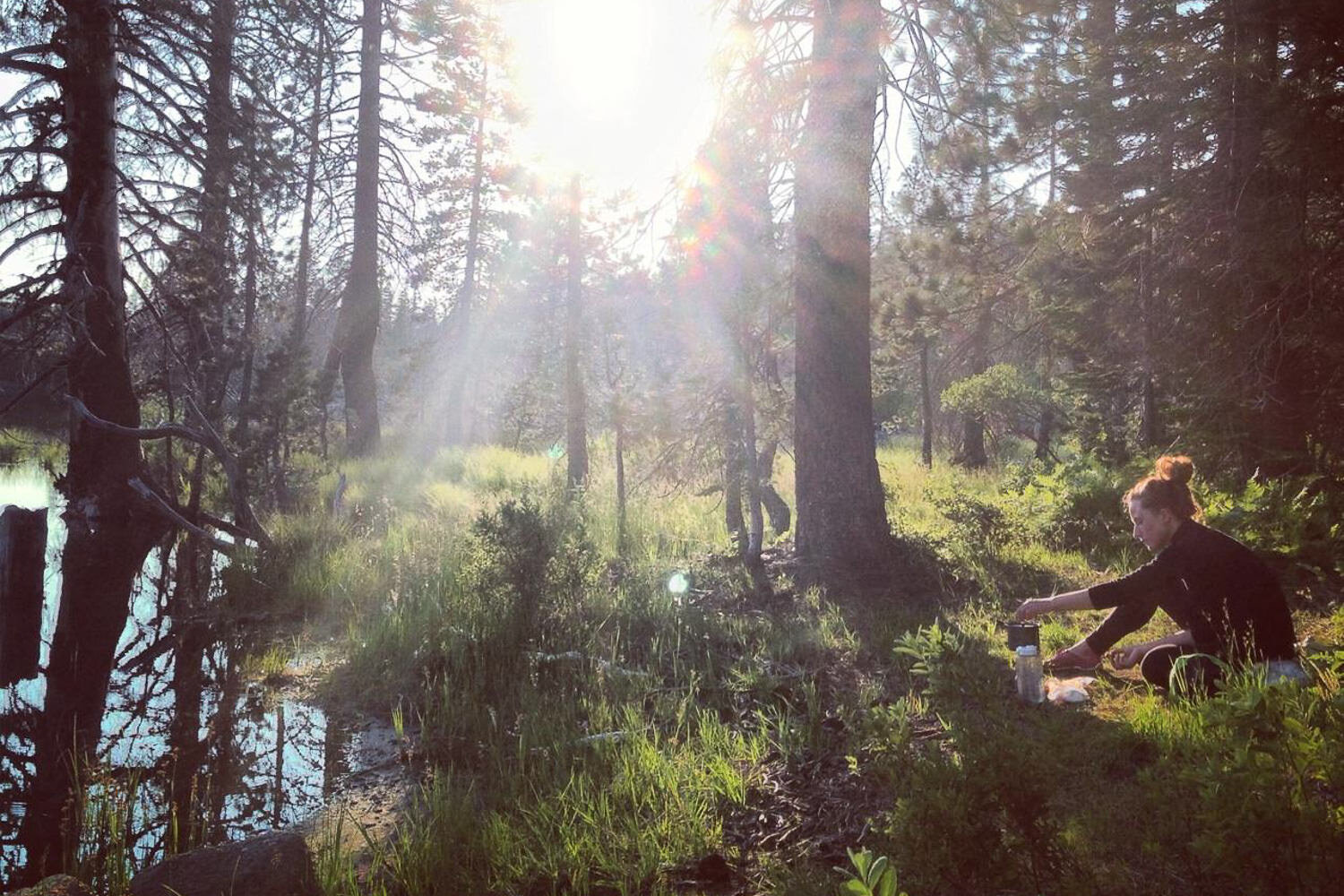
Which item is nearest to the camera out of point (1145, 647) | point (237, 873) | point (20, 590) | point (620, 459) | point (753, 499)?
point (237, 873)

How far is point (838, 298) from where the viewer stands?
7.92 metres

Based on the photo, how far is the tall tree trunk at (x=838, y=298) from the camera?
7816 millimetres

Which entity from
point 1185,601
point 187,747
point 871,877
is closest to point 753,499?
point 1185,601

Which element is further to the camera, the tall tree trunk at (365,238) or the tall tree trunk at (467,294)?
the tall tree trunk at (467,294)

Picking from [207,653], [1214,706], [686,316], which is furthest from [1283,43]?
[207,653]

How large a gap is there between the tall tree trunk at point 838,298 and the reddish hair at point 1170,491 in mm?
3094

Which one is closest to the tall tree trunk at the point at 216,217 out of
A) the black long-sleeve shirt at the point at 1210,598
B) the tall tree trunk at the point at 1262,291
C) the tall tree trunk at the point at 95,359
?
the tall tree trunk at the point at 95,359

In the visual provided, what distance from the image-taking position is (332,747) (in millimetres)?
5355

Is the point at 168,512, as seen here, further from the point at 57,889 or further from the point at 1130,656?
the point at 1130,656

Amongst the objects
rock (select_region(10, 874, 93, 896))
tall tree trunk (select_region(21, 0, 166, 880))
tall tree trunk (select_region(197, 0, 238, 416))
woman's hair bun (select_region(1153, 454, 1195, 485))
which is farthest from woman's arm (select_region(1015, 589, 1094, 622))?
tall tree trunk (select_region(197, 0, 238, 416))

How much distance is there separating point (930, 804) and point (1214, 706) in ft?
3.43

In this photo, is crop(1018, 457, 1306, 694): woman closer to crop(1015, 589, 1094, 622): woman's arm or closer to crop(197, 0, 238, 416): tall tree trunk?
crop(1015, 589, 1094, 622): woman's arm

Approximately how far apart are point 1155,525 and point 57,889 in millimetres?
5304

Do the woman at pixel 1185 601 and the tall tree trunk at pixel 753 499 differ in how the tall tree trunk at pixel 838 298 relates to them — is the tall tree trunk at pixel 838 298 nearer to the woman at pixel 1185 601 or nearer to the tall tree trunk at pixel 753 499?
the tall tree trunk at pixel 753 499
